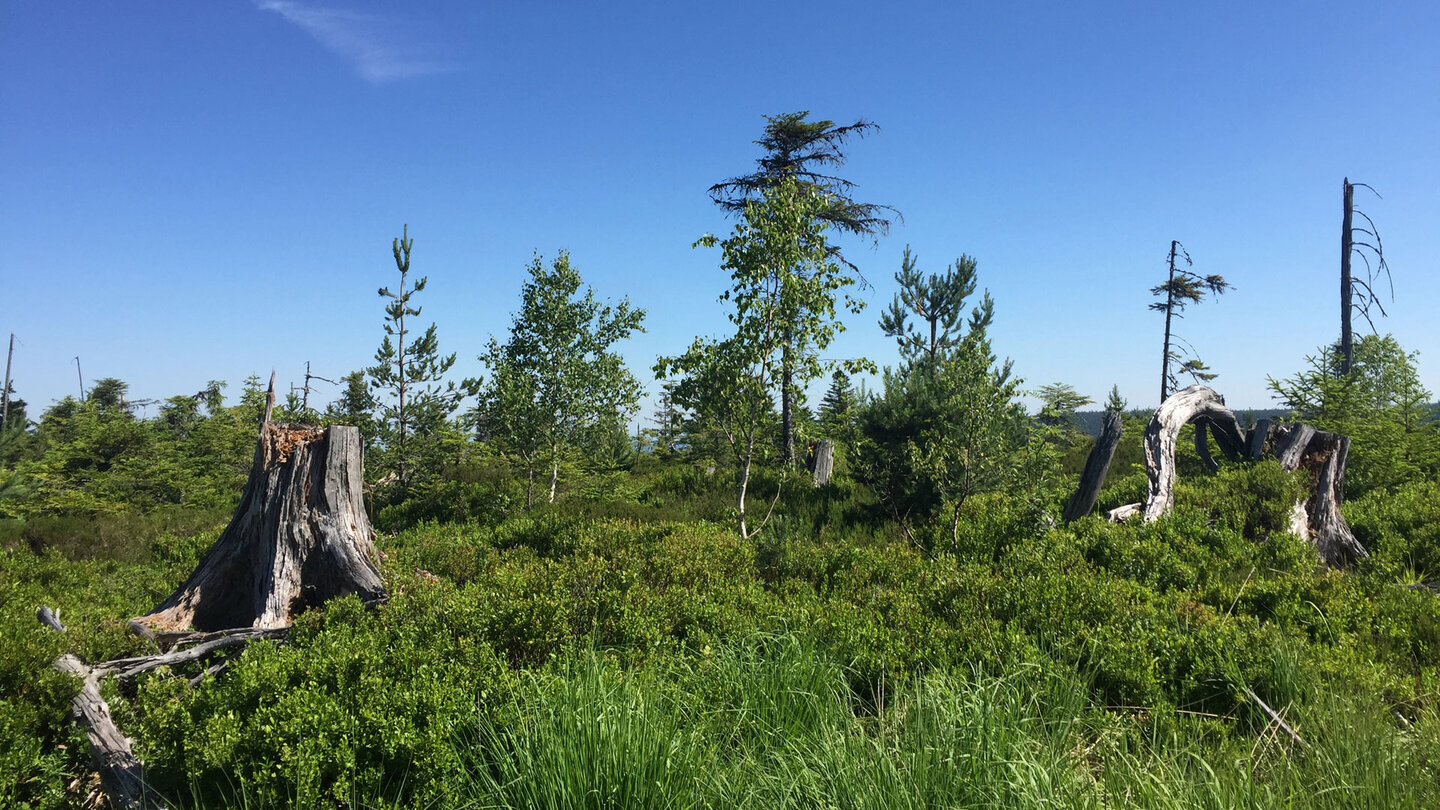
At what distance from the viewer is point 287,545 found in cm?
665

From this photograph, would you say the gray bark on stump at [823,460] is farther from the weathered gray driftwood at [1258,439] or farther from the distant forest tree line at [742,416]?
the weathered gray driftwood at [1258,439]

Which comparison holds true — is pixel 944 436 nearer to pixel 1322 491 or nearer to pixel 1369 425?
pixel 1322 491

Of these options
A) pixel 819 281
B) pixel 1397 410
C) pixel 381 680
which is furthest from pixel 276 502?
pixel 1397 410

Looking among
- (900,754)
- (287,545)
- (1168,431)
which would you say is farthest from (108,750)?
(1168,431)

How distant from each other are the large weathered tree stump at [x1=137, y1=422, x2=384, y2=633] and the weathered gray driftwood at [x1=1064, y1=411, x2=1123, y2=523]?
9.36 m

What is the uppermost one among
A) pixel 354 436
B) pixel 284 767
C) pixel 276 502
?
pixel 354 436

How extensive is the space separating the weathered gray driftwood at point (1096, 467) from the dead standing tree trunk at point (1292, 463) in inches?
19.1

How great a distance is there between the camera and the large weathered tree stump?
6.62m

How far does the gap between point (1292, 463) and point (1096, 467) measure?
3402 mm

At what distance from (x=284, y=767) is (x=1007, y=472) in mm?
9602

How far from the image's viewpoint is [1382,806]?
9.18 ft

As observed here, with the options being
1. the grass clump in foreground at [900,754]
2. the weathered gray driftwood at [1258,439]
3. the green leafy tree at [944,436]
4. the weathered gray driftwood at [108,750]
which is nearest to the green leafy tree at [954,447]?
the green leafy tree at [944,436]

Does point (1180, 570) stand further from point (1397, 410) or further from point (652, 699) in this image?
point (1397, 410)

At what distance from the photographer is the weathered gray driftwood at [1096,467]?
9.67 metres
